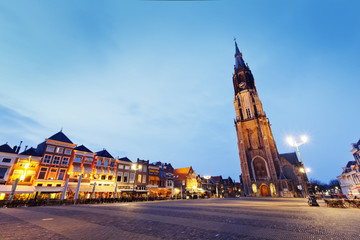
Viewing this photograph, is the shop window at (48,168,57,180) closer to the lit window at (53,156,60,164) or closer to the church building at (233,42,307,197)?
the lit window at (53,156,60,164)

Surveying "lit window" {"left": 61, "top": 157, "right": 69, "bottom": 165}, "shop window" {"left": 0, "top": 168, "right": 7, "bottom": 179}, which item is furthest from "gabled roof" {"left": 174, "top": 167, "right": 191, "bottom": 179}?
"shop window" {"left": 0, "top": 168, "right": 7, "bottom": 179}

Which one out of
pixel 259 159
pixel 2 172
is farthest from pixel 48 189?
pixel 259 159

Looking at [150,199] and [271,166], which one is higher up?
[271,166]

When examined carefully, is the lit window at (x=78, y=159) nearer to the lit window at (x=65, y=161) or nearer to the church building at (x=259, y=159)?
the lit window at (x=65, y=161)

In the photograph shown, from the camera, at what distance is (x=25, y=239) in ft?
17.4

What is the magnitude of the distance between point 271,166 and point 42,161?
5345 centimetres

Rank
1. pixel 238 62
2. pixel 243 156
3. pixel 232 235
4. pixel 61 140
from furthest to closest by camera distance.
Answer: pixel 238 62 → pixel 243 156 → pixel 61 140 → pixel 232 235

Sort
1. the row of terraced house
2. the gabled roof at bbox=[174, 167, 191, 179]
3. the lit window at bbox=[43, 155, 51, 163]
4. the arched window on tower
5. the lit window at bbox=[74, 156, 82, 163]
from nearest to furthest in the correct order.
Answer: the row of terraced house < the lit window at bbox=[43, 155, 51, 163] < the lit window at bbox=[74, 156, 82, 163] < the arched window on tower < the gabled roof at bbox=[174, 167, 191, 179]

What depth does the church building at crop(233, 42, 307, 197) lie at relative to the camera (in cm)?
4447

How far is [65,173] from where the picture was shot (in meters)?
30.8

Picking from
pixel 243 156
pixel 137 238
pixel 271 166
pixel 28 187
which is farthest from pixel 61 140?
pixel 271 166

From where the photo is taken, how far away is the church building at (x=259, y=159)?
4447cm

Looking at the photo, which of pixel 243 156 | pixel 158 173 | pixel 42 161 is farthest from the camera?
pixel 243 156

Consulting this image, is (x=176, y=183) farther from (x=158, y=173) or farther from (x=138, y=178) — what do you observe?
(x=138, y=178)
